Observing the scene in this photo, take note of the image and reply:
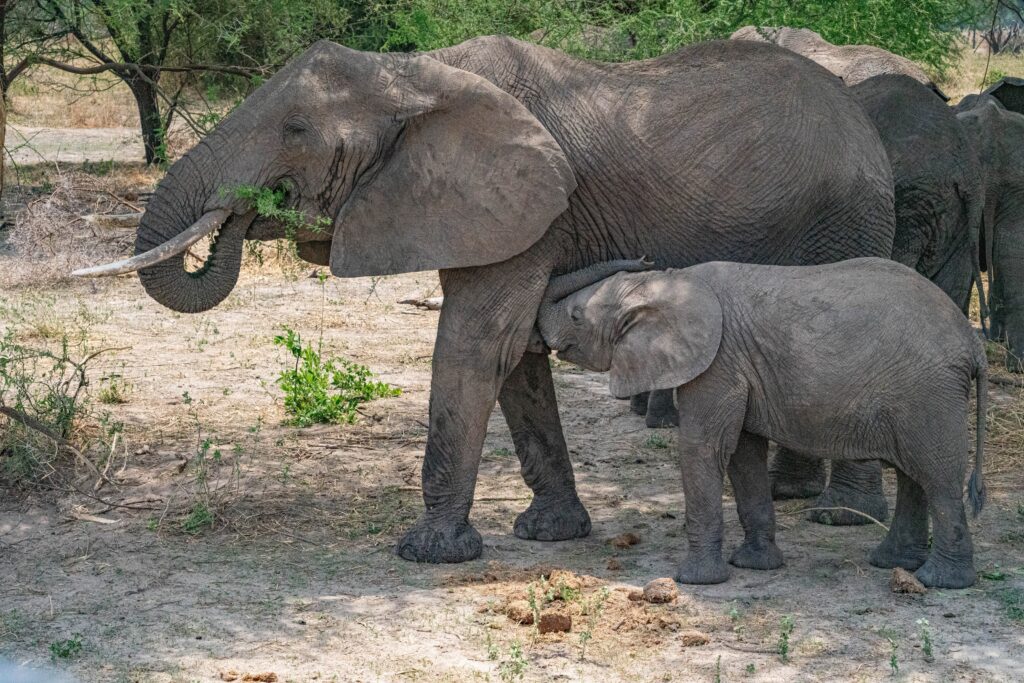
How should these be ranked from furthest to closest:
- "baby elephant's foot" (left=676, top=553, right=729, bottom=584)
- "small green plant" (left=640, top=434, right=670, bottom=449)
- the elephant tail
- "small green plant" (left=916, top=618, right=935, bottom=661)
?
"small green plant" (left=640, top=434, right=670, bottom=449) < "baby elephant's foot" (left=676, top=553, right=729, bottom=584) < the elephant tail < "small green plant" (left=916, top=618, right=935, bottom=661)

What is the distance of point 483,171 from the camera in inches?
221

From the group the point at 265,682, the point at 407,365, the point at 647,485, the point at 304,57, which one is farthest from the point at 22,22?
the point at 265,682

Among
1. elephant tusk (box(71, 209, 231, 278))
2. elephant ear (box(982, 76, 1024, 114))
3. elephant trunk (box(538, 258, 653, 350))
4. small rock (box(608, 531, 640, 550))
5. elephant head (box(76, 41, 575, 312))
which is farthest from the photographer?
elephant ear (box(982, 76, 1024, 114))

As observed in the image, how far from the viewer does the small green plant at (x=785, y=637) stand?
4.91 m

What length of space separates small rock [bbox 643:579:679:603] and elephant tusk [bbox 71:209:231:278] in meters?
2.14

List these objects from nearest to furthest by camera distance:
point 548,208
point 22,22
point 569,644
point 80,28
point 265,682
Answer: point 265,682 → point 569,644 → point 548,208 → point 80,28 → point 22,22

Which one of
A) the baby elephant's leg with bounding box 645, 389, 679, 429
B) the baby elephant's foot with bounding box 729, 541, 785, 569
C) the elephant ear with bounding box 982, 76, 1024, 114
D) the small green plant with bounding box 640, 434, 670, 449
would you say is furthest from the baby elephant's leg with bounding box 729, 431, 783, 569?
the elephant ear with bounding box 982, 76, 1024, 114

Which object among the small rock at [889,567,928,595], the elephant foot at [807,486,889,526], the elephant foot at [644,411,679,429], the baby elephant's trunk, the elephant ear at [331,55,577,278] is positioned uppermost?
the elephant ear at [331,55,577,278]

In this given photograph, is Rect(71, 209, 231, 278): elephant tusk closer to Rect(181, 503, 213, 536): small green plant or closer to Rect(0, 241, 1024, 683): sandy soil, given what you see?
Rect(0, 241, 1024, 683): sandy soil

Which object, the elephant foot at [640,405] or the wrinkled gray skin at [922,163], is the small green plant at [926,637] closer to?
the wrinkled gray skin at [922,163]

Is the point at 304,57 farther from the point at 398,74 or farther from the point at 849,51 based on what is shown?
the point at 849,51

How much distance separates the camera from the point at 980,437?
5.50 meters

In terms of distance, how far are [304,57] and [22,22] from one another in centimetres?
482

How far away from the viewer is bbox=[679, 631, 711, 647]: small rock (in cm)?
504
